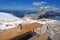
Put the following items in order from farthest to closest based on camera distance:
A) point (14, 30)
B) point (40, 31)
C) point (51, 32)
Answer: point (51, 32) < point (40, 31) < point (14, 30)

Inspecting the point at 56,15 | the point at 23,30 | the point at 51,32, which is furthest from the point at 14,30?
the point at 56,15

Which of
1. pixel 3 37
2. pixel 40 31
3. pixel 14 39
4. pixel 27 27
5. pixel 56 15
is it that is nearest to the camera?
pixel 3 37

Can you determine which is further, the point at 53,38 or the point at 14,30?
the point at 53,38

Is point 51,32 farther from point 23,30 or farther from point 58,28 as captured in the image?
point 23,30

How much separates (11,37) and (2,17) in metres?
1.55

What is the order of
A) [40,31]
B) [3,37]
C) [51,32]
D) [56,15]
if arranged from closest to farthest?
[3,37]
[40,31]
[51,32]
[56,15]

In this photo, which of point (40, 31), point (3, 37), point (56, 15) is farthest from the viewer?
point (56, 15)

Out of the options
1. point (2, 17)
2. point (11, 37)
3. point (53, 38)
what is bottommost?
point (53, 38)

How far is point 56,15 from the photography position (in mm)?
5246

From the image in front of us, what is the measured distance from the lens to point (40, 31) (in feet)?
11.4

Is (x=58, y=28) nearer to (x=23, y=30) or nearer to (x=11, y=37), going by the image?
(x=23, y=30)

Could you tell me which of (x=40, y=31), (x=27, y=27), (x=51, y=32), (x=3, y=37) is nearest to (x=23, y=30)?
(x=27, y=27)

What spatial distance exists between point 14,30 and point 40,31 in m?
1.17

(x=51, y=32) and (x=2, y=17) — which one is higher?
(x=2, y=17)
